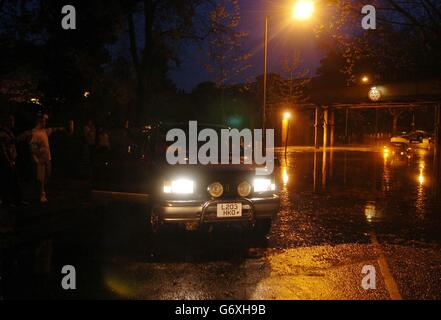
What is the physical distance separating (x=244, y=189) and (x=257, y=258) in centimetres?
117

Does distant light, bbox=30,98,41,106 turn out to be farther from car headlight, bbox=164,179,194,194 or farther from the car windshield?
car headlight, bbox=164,179,194,194

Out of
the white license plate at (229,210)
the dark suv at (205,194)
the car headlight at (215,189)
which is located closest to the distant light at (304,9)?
the dark suv at (205,194)

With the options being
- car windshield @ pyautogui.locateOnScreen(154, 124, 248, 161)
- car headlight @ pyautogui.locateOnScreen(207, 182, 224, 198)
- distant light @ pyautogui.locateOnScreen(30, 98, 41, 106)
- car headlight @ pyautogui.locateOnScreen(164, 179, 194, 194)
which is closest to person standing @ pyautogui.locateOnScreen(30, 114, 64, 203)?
car windshield @ pyautogui.locateOnScreen(154, 124, 248, 161)

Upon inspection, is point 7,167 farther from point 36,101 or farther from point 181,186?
point 36,101

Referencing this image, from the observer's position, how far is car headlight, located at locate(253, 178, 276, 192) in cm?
712

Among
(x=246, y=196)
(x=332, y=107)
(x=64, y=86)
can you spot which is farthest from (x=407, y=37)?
(x=332, y=107)

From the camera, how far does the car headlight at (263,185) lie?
7.12m

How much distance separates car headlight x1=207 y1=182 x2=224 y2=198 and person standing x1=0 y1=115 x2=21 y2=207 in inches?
178

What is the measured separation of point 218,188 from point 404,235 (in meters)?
3.42

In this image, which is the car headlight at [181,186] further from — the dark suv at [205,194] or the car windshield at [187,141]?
the car windshield at [187,141]

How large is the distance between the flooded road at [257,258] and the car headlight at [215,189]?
78cm

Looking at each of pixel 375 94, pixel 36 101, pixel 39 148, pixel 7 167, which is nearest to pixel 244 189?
pixel 7 167

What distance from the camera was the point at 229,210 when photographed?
6.80 m
